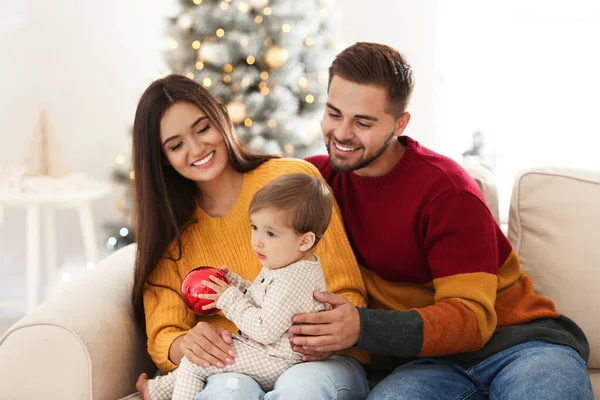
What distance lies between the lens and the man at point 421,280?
66.8 inches

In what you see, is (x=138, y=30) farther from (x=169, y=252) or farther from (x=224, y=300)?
(x=224, y=300)

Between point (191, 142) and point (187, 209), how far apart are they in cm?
23

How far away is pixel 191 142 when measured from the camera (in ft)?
6.58

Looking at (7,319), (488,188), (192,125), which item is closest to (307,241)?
(192,125)

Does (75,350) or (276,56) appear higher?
(276,56)

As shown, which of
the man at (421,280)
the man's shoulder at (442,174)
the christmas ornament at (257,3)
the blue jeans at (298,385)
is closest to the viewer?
the blue jeans at (298,385)

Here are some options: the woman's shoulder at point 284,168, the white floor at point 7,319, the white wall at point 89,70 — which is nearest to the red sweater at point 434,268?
the woman's shoulder at point 284,168

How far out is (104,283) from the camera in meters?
2.07

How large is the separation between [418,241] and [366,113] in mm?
376

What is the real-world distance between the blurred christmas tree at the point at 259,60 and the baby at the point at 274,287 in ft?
6.05

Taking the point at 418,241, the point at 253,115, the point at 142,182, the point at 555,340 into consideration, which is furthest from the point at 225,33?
the point at 555,340

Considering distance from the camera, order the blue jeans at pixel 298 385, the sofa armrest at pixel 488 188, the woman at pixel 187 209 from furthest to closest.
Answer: the sofa armrest at pixel 488 188 < the woman at pixel 187 209 < the blue jeans at pixel 298 385

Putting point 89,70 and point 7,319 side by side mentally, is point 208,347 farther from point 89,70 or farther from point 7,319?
point 89,70

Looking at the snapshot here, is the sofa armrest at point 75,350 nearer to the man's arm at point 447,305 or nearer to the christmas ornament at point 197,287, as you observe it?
the christmas ornament at point 197,287
